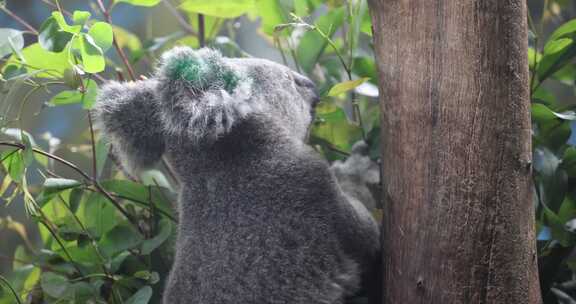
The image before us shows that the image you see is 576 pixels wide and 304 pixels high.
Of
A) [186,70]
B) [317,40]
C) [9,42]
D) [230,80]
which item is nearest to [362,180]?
[317,40]

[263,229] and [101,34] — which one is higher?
[101,34]

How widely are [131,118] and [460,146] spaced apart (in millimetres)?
872

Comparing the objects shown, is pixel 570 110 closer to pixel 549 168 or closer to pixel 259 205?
pixel 549 168

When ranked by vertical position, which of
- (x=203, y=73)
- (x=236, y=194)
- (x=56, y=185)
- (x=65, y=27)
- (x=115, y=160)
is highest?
(x=65, y=27)

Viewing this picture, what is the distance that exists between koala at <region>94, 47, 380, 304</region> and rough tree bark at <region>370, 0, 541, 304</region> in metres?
0.23

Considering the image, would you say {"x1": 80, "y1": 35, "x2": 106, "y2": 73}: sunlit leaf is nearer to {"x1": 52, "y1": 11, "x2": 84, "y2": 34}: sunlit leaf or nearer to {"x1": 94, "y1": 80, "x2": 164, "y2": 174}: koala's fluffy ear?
{"x1": 52, "y1": 11, "x2": 84, "y2": 34}: sunlit leaf

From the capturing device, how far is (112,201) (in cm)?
185

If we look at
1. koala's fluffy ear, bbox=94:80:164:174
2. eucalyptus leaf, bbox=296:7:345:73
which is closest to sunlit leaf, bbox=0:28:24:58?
koala's fluffy ear, bbox=94:80:164:174

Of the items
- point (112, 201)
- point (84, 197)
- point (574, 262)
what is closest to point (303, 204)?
point (112, 201)

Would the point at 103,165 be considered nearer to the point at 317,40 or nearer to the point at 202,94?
the point at 202,94

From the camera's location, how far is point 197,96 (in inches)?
58.5

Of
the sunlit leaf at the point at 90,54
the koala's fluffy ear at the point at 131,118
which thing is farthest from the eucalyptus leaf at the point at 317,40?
the sunlit leaf at the point at 90,54

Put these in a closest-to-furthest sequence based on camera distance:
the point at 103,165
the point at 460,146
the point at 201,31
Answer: the point at 460,146, the point at 103,165, the point at 201,31

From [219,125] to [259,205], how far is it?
22 centimetres
